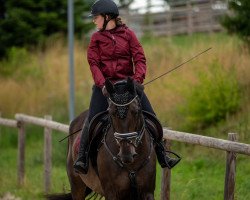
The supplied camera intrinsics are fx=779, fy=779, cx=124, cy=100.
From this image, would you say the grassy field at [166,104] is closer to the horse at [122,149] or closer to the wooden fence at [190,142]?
the wooden fence at [190,142]

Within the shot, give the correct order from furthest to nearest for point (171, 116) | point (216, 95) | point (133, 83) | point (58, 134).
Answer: point (58, 134), point (171, 116), point (216, 95), point (133, 83)

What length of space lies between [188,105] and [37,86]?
8.61 m

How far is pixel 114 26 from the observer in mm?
8688

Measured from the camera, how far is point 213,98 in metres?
15.4

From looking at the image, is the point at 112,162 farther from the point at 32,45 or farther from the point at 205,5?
the point at 205,5

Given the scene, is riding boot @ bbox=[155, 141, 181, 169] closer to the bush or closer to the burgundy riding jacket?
the burgundy riding jacket

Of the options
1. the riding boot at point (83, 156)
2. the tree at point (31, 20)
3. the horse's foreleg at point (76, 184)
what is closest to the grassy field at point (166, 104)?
the tree at point (31, 20)

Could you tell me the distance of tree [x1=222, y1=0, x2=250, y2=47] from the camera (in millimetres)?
15560

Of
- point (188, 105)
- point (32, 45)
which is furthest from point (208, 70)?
point (32, 45)

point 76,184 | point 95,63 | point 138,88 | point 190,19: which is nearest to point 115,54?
point 95,63

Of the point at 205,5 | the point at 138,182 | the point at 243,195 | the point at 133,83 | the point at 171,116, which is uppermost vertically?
the point at 133,83

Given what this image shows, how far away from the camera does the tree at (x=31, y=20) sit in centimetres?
2747

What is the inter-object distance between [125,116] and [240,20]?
882 cm

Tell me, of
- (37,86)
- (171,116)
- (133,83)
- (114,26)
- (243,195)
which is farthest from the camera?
(37,86)
